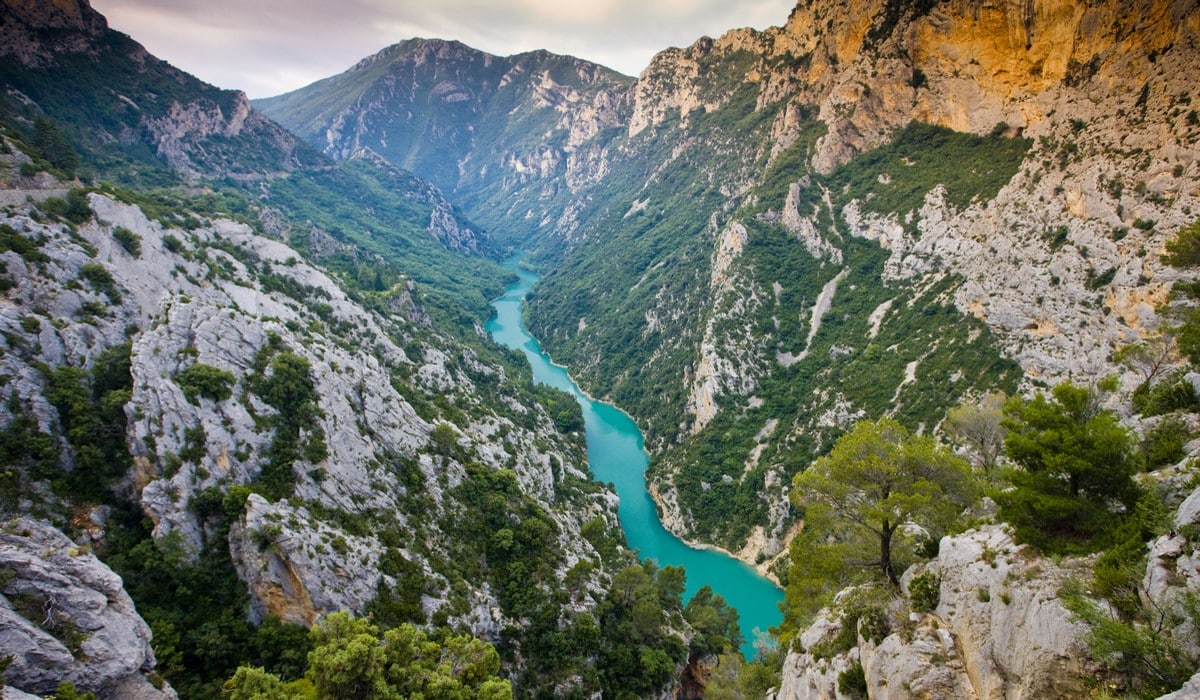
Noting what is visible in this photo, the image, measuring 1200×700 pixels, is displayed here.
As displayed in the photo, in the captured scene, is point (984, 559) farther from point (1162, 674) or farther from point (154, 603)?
point (154, 603)

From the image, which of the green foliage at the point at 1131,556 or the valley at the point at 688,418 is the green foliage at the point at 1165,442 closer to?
the valley at the point at 688,418

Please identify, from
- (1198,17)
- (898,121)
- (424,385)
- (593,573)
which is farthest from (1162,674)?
(898,121)

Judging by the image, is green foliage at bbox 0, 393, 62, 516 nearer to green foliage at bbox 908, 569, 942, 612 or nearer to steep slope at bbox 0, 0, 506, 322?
steep slope at bbox 0, 0, 506, 322

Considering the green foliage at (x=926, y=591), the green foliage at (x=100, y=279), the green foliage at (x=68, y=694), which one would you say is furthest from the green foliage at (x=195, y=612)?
the green foliage at (x=926, y=591)

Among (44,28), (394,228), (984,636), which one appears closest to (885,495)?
(984,636)

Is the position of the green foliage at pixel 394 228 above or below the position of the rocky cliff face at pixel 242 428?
above

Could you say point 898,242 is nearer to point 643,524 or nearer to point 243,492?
point 643,524
